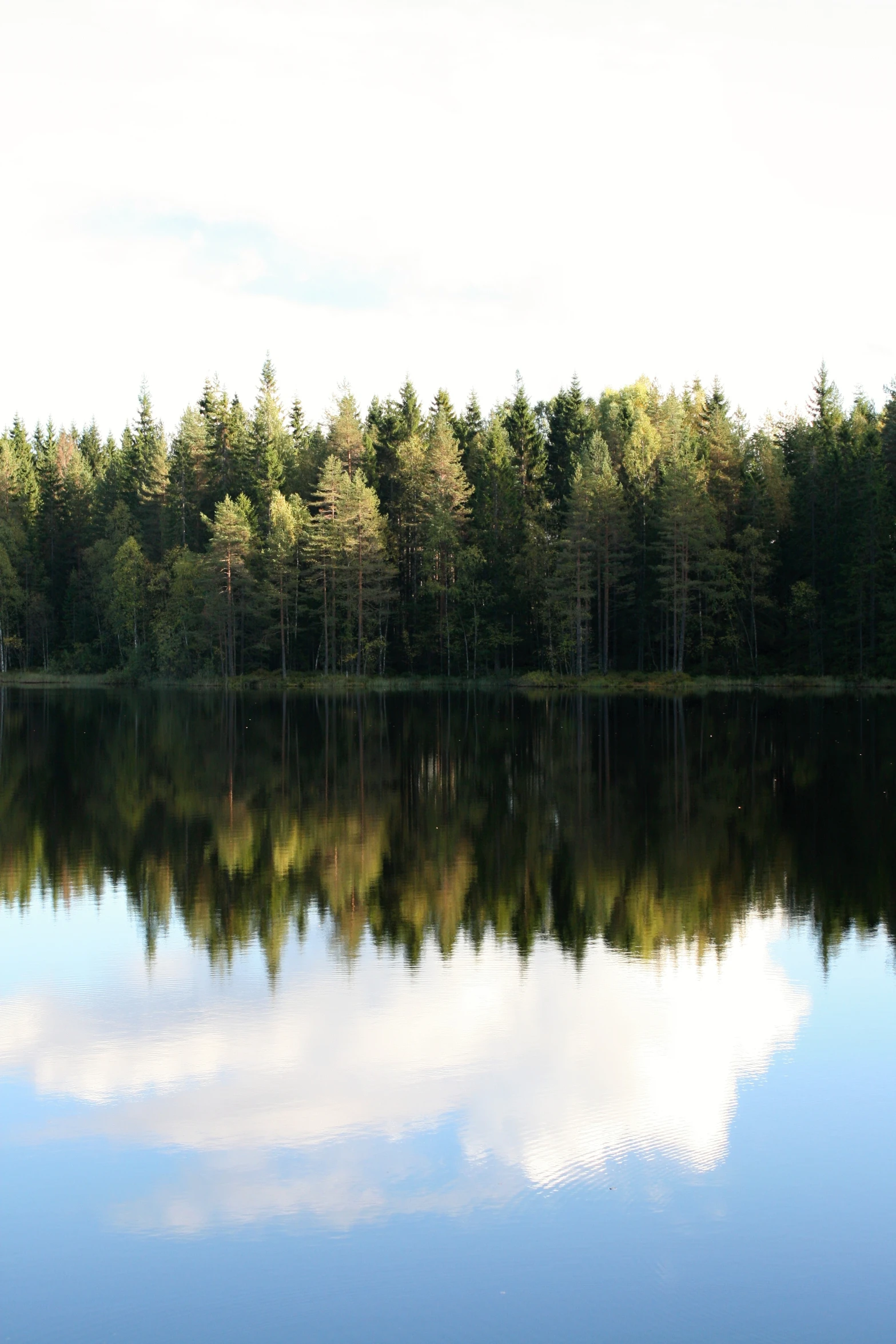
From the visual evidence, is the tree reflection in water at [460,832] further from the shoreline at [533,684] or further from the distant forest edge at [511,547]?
the distant forest edge at [511,547]

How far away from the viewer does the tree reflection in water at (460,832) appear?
46.3 ft

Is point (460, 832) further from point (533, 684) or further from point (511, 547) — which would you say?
point (511, 547)

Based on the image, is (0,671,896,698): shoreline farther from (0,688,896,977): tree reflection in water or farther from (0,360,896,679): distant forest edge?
(0,688,896,977): tree reflection in water

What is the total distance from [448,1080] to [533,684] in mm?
72860

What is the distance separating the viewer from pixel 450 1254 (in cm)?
653

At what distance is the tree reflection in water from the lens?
14.1 metres

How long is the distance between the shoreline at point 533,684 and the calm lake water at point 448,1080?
56397mm

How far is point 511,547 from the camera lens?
286ft

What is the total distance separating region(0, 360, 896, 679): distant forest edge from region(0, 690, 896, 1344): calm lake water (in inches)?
2358

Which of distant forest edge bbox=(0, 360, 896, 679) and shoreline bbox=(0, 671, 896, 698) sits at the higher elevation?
distant forest edge bbox=(0, 360, 896, 679)

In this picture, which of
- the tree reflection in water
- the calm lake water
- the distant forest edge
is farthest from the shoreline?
the calm lake water

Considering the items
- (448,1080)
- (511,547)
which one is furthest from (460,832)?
(511,547)

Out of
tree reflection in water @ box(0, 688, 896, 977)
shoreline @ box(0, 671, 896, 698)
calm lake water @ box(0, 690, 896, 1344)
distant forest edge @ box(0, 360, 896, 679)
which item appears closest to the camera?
calm lake water @ box(0, 690, 896, 1344)

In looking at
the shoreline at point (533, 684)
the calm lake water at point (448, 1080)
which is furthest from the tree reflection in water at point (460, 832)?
the shoreline at point (533, 684)
